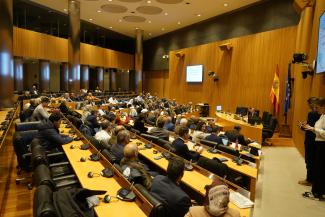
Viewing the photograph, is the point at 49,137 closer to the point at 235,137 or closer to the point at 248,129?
the point at 235,137

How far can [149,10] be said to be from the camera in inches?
591

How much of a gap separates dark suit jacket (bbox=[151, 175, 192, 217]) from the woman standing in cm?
258

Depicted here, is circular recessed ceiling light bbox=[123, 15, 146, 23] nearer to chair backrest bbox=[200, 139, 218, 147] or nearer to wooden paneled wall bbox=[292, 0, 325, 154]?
wooden paneled wall bbox=[292, 0, 325, 154]

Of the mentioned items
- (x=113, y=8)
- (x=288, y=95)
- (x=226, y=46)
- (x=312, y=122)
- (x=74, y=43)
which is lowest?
(x=312, y=122)

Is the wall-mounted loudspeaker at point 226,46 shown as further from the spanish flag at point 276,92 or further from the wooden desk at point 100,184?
the wooden desk at point 100,184

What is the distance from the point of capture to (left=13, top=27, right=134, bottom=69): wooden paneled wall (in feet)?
47.2

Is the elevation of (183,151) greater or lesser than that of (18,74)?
lesser

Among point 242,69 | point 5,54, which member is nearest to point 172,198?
point 5,54

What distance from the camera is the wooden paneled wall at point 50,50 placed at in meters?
14.4

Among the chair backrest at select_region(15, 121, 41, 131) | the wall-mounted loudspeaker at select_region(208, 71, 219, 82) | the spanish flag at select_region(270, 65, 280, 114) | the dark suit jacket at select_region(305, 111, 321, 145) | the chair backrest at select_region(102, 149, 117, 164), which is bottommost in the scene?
the chair backrest at select_region(102, 149, 117, 164)

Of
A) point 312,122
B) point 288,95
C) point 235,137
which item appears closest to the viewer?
point 312,122

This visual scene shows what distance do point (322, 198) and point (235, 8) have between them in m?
11.8

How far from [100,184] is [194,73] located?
12618mm

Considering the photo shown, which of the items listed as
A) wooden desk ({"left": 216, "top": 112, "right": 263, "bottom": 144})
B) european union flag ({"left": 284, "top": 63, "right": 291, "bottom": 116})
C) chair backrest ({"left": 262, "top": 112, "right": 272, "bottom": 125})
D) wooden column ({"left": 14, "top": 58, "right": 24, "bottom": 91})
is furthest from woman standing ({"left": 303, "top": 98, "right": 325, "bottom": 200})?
wooden column ({"left": 14, "top": 58, "right": 24, "bottom": 91})
